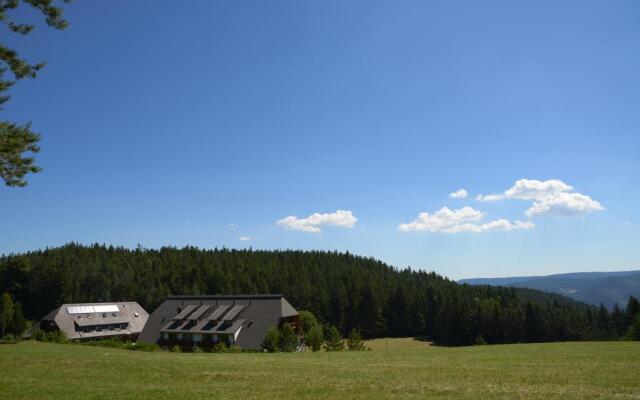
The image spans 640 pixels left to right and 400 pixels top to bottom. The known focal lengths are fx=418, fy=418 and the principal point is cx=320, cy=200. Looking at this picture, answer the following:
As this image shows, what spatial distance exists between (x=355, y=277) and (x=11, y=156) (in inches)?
4024

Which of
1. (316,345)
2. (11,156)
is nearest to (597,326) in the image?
(316,345)

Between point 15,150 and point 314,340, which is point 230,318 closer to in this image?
point 314,340

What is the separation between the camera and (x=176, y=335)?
210ft

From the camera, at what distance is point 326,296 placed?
102375mm

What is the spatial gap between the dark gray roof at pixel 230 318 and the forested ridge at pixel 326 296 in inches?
1275

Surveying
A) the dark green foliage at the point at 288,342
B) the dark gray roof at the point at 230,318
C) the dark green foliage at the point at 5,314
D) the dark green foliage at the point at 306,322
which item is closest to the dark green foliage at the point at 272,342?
the dark green foliage at the point at 288,342

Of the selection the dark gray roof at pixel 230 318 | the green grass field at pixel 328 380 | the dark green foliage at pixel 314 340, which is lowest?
the dark green foliage at pixel 314 340

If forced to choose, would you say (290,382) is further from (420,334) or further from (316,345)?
(420,334)

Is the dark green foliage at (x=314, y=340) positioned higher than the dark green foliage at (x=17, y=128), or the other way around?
the dark green foliage at (x=17, y=128)

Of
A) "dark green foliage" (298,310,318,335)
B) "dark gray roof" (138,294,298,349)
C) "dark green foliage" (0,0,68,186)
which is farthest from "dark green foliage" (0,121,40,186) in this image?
"dark green foliage" (298,310,318,335)

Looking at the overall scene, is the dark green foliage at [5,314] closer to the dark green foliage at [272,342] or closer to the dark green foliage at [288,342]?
the dark green foliage at [272,342]

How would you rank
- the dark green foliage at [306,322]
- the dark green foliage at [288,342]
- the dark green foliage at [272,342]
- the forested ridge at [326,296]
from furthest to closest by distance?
1. the forested ridge at [326,296]
2. the dark green foliage at [306,322]
3. the dark green foliage at [288,342]
4. the dark green foliage at [272,342]

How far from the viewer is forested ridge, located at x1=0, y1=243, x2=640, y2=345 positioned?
9006cm

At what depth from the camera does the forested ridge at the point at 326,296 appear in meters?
90.1
